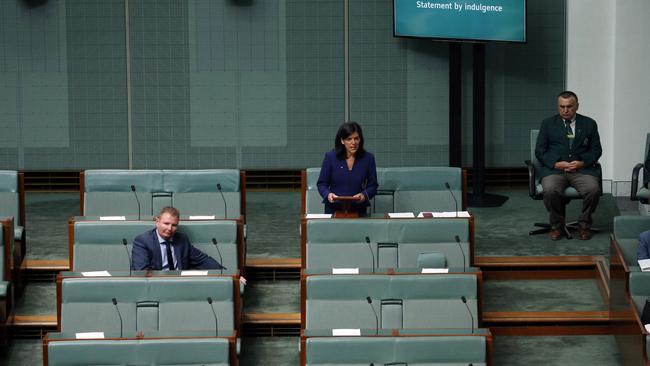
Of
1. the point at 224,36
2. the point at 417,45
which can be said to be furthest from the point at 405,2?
the point at 224,36

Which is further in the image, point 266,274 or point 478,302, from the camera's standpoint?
point 266,274

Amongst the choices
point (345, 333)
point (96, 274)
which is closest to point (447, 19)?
point (96, 274)

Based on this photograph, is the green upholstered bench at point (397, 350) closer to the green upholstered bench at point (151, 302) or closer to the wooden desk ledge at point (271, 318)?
the green upholstered bench at point (151, 302)

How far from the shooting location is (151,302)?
6.29 m

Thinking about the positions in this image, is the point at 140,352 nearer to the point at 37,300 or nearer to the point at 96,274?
the point at 96,274

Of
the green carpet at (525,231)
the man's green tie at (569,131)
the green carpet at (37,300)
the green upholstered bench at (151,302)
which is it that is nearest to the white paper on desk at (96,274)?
the green upholstered bench at (151,302)

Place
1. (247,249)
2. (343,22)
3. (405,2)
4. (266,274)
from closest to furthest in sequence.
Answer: (266,274), (247,249), (405,2), (343,22)

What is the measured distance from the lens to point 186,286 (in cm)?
626

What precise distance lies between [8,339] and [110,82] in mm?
4314

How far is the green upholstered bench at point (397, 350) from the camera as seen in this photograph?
5.57 meters

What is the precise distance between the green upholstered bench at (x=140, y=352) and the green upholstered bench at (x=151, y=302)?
667mm

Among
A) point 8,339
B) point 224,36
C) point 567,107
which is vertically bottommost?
point 8,339

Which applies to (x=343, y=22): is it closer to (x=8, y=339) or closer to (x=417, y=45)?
(x=417, y=45)

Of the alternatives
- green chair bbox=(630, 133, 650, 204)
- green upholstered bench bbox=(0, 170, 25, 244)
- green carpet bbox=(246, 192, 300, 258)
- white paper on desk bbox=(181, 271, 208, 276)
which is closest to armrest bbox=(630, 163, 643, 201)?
green chair bbox=(630, 133, 650, 204)
